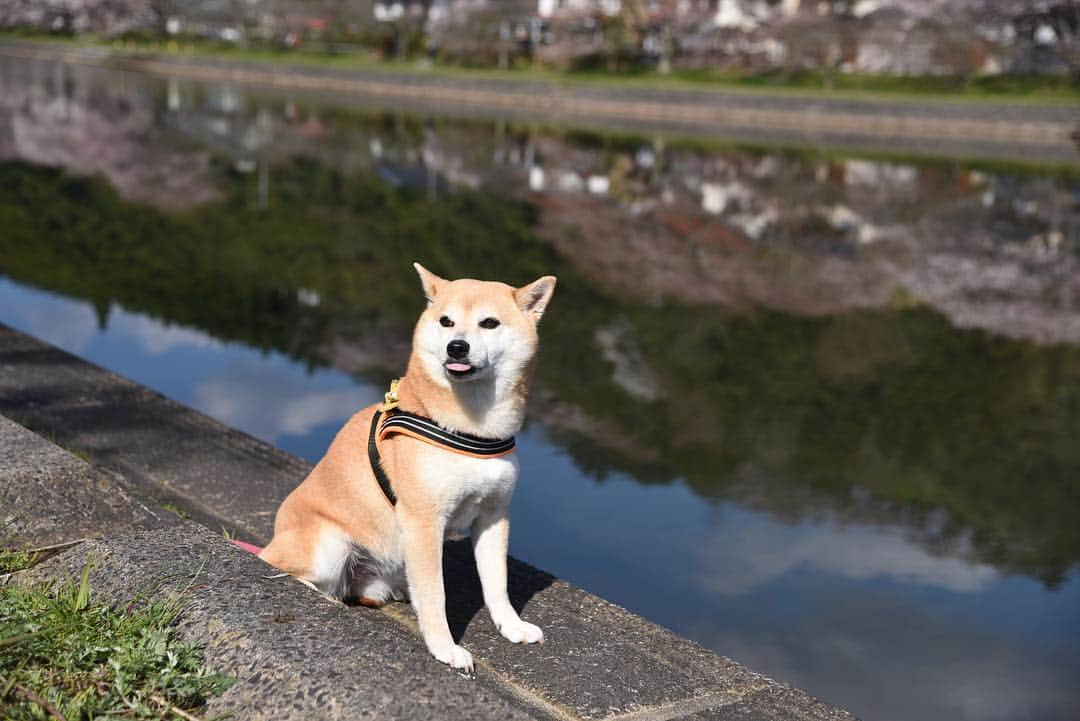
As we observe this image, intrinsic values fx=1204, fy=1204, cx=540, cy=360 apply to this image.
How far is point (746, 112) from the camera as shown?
→ 38281 millimetres

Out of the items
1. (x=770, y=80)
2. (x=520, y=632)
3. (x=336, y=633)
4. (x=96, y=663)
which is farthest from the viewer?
(x=770, y=80)

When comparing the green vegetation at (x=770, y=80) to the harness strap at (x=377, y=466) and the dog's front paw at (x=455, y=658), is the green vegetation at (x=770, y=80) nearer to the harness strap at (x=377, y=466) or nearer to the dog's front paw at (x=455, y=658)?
the harness strap at (x=377, y=466)

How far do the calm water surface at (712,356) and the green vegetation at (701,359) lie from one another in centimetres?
4

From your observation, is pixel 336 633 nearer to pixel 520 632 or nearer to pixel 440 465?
pixel 440 465

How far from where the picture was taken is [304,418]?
29.2 feet

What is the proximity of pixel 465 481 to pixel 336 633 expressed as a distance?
72 cm

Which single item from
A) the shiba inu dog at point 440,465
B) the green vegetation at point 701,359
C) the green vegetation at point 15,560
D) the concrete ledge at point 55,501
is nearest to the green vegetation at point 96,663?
the green vegetation at point 15,560

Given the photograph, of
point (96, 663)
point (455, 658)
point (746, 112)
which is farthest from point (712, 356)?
point (746, 112)

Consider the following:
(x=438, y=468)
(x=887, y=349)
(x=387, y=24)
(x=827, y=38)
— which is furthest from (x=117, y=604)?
(x=387, y=24)

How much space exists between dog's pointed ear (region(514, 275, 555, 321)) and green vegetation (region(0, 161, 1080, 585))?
13.9ft

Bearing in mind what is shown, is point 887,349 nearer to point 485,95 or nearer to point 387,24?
point 485,95

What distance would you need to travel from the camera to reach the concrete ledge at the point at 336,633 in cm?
301

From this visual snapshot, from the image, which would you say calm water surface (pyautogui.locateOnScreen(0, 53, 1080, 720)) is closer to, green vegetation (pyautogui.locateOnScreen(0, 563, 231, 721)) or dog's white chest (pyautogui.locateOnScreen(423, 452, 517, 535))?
dog's white chest (pyautogui.locateOnScreen(423, 452, 517, 535))

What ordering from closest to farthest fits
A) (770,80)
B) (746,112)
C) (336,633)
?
(336,633) → (746,112) → (770,80)
